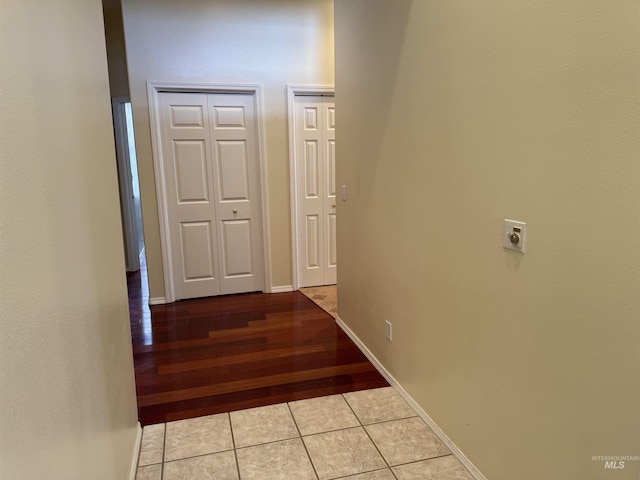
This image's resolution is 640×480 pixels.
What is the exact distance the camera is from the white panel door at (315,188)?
419 cm

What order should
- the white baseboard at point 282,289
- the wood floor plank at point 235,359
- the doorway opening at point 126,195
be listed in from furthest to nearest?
1. the doorway opening at point 126,195
2. the white baseboard at point 282,289
3. the wood floor plank at point 235,359

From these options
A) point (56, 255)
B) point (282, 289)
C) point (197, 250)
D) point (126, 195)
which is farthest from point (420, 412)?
point (126, 195)

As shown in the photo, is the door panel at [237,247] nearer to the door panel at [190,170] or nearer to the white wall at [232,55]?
the white wall at [232,55]

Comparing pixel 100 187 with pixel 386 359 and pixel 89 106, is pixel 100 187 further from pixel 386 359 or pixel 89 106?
pixel 386 359

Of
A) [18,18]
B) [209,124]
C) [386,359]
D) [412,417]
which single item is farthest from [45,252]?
[209,124]

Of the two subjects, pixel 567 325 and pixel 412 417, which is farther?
pixel 412 417

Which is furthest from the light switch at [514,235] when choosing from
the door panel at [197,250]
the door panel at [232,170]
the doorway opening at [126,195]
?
the doorway opening at [126,195]

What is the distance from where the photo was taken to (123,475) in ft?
5.38

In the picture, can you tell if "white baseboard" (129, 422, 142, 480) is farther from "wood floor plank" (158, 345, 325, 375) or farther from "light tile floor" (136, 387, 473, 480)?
"wood floor plank" (158, 345, 325, 375)

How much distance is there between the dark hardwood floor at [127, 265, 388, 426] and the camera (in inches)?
97.1

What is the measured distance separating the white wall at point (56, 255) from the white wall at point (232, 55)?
2181mm

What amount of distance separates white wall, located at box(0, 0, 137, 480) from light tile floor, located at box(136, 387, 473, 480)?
377mm

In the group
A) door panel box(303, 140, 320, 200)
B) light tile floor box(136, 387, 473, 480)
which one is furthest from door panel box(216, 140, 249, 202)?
light tile floor box(136, 387, 473, 480)

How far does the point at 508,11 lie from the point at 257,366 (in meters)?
2.35
